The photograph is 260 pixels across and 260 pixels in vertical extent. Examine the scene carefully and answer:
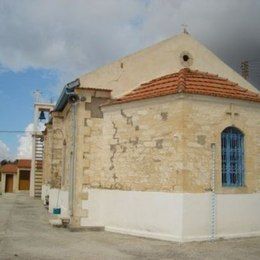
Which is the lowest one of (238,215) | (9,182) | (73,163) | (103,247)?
(103,247)

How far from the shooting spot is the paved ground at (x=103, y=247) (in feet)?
31.4

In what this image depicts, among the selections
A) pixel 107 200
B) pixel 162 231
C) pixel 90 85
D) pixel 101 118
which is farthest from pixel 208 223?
pixel 90 85

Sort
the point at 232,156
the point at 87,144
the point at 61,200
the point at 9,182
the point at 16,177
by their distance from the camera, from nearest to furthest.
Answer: the point at 232,156
the point at 87,144
the point at 61,200
the point at 16,177
the point at 9,182

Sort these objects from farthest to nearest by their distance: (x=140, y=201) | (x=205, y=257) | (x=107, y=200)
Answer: (x=107, y=200) < (x=140, y=201) < (x=205, y=257)

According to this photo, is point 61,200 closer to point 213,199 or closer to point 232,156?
point 213,199

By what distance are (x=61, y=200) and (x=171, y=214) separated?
6964 millimetres

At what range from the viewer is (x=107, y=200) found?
13.5 metres

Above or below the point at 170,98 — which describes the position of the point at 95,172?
below

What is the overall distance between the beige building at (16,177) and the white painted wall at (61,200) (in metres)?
26.2

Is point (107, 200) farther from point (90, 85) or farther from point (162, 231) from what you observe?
point (90, 85)

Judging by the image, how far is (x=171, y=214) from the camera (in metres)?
11.7

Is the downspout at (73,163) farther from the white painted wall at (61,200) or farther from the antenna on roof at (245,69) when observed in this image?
the antenna on roof at (245,69)

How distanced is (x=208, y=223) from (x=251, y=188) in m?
1.95

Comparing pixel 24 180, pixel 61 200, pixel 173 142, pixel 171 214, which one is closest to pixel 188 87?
pixel 173 142
